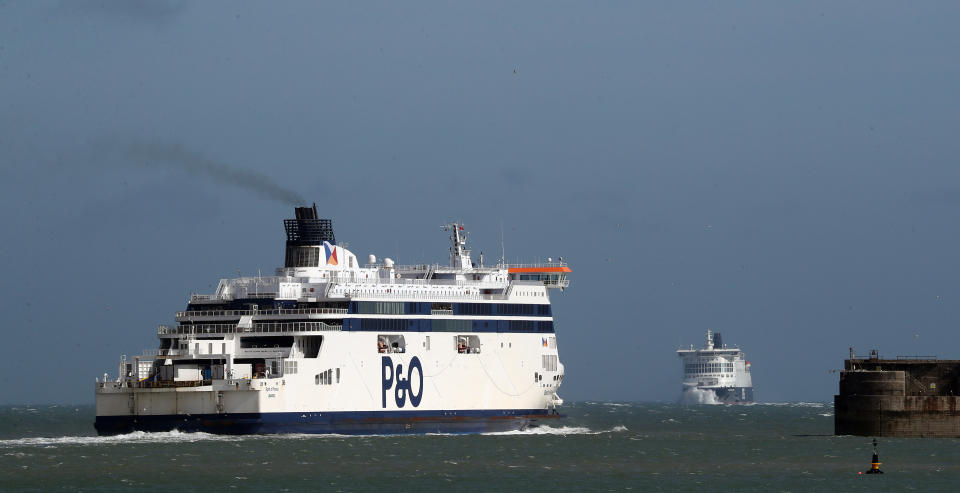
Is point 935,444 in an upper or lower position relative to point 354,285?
lower

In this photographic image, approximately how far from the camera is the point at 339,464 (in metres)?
57.8

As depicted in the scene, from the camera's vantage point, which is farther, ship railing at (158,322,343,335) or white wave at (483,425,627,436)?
white wave at (483,425,627,436)

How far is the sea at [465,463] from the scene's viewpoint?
2040 inches

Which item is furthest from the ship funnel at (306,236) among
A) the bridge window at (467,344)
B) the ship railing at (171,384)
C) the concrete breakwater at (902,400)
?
the concrete breakwater at (902,400)

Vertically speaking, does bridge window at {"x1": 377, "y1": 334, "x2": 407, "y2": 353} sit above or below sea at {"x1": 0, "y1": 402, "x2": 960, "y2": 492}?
above

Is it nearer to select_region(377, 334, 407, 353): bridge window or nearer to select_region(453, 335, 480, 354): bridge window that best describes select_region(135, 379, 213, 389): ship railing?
select_region(377, 334, 407, 353): bridge window

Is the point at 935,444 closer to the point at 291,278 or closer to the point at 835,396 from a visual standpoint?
the point at 835,396

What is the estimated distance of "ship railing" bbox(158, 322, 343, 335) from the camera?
6631 cm

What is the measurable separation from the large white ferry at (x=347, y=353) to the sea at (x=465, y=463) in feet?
3.42

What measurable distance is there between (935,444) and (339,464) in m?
25.6

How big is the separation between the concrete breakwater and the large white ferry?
46.0 ft

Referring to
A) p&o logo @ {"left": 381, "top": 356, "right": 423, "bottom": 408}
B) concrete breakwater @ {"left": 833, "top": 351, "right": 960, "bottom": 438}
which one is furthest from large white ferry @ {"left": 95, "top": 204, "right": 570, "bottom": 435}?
concrete breakwater @ {"left": 833, "top": 351, "right": 960, "bottom": 438}

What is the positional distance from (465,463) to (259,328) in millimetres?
12300

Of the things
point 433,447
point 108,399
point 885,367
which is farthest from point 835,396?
point 108,399
